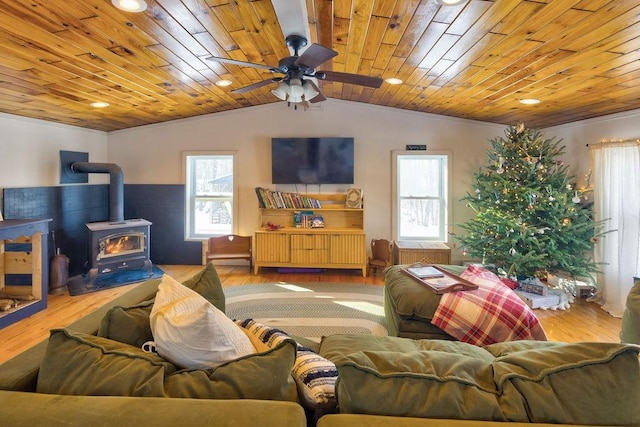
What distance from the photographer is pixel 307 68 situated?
2.34 meters

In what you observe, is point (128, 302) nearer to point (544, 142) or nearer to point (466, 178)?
point (544, 142)

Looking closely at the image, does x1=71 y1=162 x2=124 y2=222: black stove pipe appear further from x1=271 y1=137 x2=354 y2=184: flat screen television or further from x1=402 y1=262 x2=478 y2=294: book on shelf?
x1=402 y1=262 x2=478 y2=294: book on shelf

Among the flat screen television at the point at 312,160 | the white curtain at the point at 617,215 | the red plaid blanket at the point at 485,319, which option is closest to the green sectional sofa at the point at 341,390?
the red plaid blanket at the point at 485,319

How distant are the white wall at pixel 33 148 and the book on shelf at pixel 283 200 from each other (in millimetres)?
2605

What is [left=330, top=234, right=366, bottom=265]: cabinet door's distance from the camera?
4853 mm

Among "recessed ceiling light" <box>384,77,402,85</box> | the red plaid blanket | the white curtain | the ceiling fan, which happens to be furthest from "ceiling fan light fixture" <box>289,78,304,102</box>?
the white curtain

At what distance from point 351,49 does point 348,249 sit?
2.76 metres

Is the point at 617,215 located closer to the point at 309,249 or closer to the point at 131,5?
the point at 309,249

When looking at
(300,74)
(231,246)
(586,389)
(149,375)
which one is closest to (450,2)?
(300,74)

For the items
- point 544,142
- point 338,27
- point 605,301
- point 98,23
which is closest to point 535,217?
point 544,142

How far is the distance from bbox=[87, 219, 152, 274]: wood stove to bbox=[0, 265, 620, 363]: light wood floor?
0.32 m

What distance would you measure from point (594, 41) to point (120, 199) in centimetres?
527

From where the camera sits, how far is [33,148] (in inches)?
164

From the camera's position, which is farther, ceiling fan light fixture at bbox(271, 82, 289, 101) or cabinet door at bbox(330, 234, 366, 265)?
cabinet door at bbox(330, 234, 366, 265)
